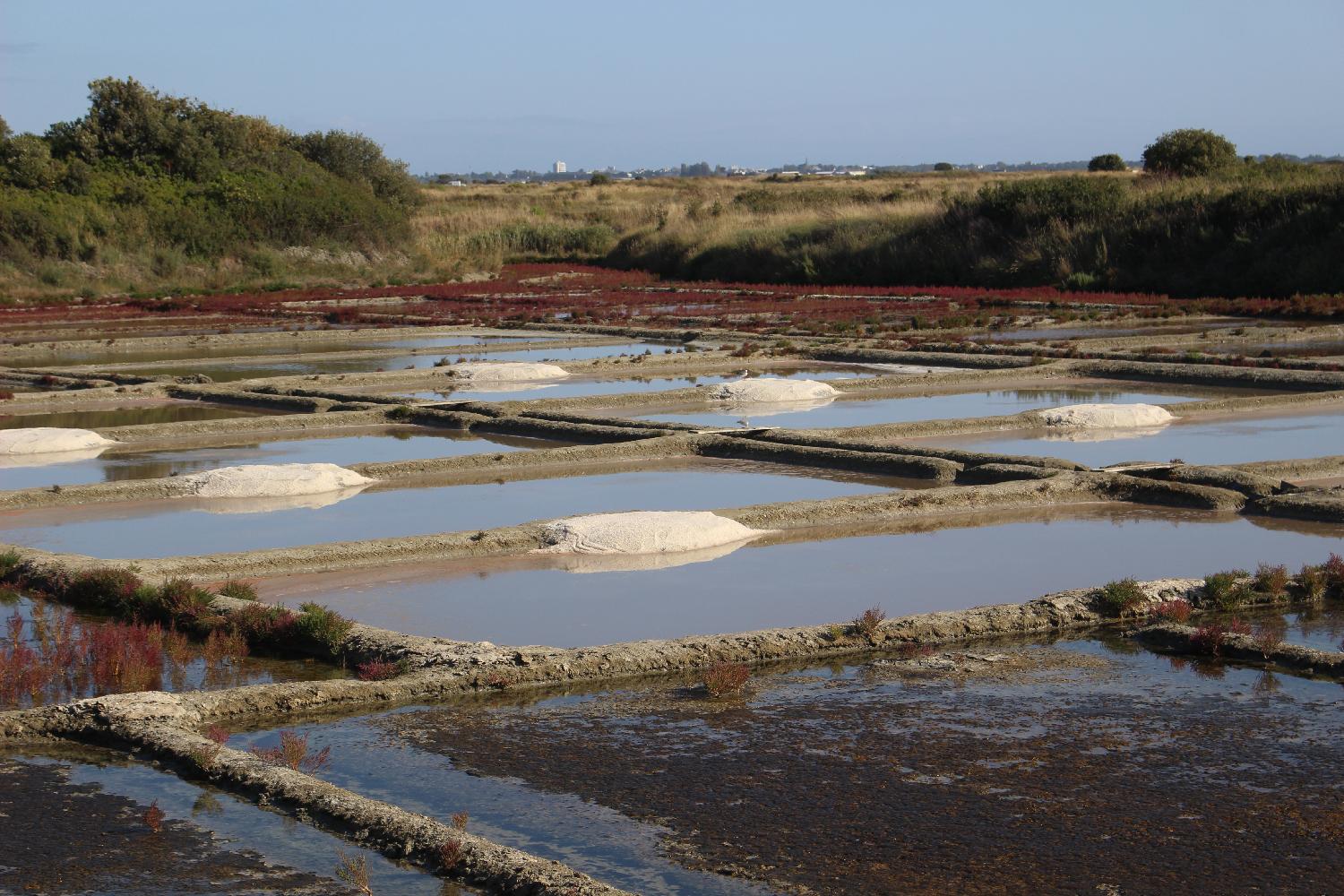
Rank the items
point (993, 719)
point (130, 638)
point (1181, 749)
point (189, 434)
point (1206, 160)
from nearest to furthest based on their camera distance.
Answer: point (1181, 749)
point (993, 719)
point (130, 638)
point (189, 434)
point (1206, 160)

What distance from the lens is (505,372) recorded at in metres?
17.6

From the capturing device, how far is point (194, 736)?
5098 millimetres

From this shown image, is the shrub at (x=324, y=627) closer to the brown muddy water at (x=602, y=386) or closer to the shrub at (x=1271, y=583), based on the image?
the shrub at (x=1271, y=583)

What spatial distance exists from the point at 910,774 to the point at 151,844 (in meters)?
2.09

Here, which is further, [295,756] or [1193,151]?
[1193,151]

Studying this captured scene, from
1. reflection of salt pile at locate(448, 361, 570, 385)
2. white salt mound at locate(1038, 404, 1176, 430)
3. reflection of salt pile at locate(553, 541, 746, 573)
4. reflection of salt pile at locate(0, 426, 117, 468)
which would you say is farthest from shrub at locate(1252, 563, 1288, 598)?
reflection of salt pile at locate(448, 361, 570, 385)

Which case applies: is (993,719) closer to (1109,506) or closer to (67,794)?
(67,794)

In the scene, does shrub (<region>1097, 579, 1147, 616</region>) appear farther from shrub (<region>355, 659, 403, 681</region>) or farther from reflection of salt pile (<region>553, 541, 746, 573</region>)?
shrub (<region>355, 659, 403, 681</region>)

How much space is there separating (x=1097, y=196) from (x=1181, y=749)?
31.8 metres

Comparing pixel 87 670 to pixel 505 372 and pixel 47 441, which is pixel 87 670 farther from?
pixel 505 372

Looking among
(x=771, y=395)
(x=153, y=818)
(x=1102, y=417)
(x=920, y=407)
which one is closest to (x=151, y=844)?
(x=153, y=818)

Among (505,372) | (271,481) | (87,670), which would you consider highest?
(505,372)

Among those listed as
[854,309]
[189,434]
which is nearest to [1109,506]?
[189,434]

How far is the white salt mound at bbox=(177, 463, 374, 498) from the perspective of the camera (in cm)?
1022
